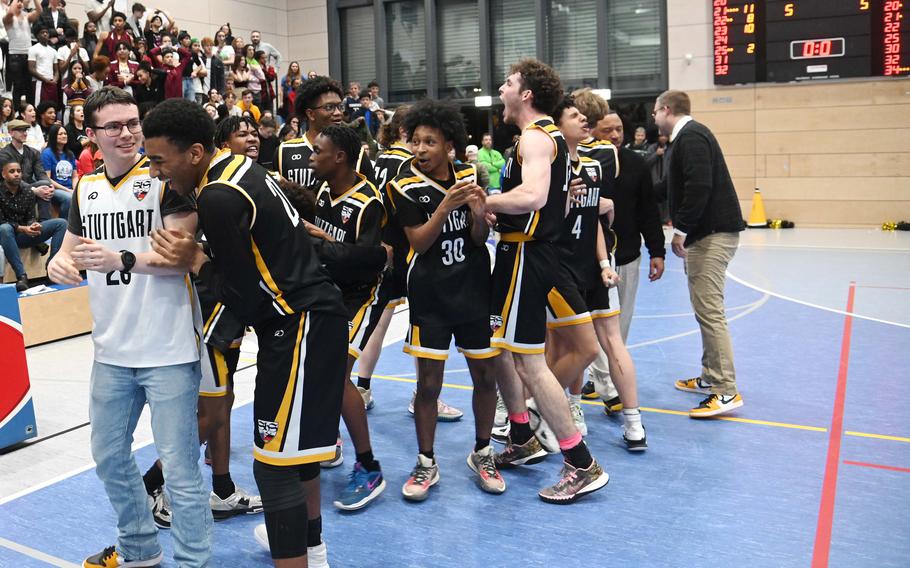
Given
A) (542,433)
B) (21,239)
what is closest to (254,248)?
(542,433)

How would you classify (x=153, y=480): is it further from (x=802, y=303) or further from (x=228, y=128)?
(x=802, y=303)

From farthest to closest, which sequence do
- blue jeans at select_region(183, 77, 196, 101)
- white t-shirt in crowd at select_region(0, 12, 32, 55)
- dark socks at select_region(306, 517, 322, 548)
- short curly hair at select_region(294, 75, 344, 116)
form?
blue jeans at select_region(183, 77, 196, 101)
white t-shirt in crowd at select_region(0, 12, 32, 55)
short curly hair at select_region(294, 75, 344, 116)
dark socks at select_region(306, 517, 322, 548)

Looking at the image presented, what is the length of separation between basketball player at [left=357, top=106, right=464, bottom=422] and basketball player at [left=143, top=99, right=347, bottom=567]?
50.2 inches

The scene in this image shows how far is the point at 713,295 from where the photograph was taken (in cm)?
526

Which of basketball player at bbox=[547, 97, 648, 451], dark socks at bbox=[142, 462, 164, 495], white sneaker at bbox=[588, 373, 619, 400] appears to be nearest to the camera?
dark socks at bbox=[142, 462, 164, 495]

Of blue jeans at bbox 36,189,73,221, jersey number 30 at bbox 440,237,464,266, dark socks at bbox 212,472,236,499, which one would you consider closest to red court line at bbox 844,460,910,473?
jersey number 30 at bbox 440,237,464,266

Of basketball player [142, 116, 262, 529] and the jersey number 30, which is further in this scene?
the jersey number 30

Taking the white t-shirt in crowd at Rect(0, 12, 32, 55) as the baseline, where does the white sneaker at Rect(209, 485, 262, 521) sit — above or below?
below

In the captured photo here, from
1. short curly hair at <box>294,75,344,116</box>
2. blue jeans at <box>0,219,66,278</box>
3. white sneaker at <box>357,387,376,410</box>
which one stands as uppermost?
short curly hair at <box>294,75,344,116</box>

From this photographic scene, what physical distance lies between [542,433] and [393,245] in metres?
1.47

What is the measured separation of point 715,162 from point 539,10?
15.2 metres

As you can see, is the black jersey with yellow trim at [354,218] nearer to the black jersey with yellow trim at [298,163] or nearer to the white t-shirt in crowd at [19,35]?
the black jersey with yellow trim at [298,163]

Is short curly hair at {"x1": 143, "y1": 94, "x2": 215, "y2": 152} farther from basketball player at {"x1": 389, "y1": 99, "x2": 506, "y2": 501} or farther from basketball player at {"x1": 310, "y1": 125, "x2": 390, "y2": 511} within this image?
basketball player at {"x1": 389, "y1": 99, "x2": 506, "y2": 501}

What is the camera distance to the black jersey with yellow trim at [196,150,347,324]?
2576mm
